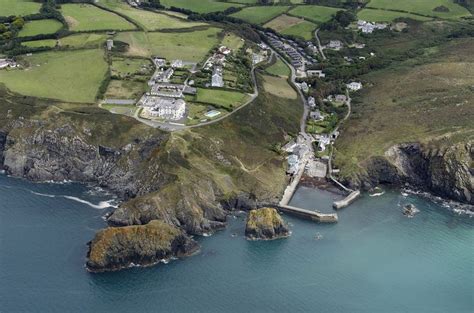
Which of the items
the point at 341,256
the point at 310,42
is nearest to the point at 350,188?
the point at 341,256

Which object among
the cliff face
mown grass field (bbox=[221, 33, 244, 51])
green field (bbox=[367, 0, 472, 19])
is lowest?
the cliff face

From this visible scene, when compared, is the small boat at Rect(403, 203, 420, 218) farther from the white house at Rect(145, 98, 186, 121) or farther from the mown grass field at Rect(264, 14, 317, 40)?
the mown grass field at Rect(264, 14, 317, 40)

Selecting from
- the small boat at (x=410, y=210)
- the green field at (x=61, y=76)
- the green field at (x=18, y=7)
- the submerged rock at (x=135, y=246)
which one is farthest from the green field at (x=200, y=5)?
the submerged rock at (x=135, y=246)

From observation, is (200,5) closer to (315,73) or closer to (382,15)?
(382,15)

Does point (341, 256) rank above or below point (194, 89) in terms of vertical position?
below

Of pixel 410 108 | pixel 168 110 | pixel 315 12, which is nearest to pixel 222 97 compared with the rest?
pixel 168 110

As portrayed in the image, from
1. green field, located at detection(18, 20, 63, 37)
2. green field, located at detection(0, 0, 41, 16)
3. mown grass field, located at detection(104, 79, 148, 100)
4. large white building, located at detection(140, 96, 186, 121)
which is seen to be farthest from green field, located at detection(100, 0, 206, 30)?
large white building, located at detection(140, 96, 186, 121)

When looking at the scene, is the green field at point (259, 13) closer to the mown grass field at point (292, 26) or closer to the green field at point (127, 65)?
the mown grass field at point (292, 26)

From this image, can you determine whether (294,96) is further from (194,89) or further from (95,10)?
(95,10)
